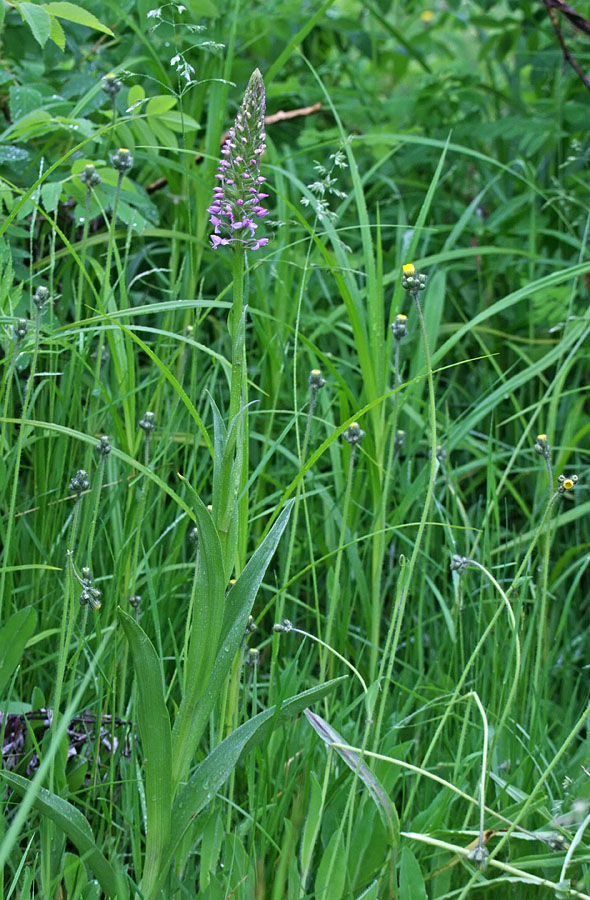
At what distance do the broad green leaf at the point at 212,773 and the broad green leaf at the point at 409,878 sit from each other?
229mm

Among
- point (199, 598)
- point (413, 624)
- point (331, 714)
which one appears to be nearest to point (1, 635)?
point (199, 598)

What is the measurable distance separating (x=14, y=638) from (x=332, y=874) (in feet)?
1.72

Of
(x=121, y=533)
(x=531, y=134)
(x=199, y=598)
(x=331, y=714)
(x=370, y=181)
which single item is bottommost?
(x=331, y=714)

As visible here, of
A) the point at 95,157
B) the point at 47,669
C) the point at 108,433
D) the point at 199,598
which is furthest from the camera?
the point at 95,157

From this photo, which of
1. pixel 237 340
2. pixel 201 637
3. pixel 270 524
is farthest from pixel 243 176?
pixel 201 637

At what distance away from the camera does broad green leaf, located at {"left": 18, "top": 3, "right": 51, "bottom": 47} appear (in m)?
1.38

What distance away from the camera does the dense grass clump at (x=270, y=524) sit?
108cm

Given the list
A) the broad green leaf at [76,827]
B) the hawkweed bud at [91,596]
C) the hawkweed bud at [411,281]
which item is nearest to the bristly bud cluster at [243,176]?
the hawkweed bud at [411,281]

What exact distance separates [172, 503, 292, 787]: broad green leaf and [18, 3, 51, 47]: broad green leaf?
0.88 m

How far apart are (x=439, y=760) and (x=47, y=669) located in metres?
0.69

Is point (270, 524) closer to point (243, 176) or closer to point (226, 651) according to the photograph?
point (226, 651)

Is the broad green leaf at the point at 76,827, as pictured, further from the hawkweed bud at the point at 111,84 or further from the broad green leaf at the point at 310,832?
the hawkweed bud at the point at 111,84

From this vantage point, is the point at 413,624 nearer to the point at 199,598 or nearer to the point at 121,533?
the point at 121,533

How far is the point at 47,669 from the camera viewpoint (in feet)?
5.01
